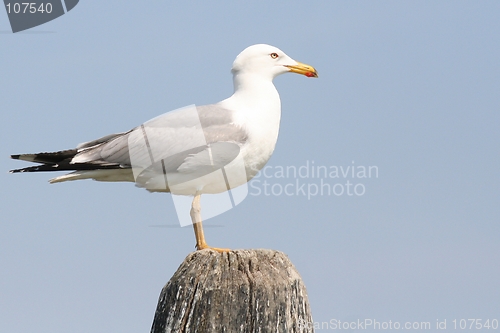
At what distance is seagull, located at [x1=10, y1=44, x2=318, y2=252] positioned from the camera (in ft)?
24.3

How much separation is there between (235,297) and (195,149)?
344 cm

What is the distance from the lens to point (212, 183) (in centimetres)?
748

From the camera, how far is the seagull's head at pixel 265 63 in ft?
26.7

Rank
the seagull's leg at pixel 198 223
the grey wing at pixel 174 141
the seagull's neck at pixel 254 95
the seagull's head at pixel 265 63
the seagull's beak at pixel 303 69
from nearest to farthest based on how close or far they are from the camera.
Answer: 1. the seagull's leg at pixel 198 223
2. the grey wing at pixel 174 141
3. the seagull's neck at pixel 254 95
4. the seagull's head at pixel 265 63
5. the seagull's beak at pixel 303 69

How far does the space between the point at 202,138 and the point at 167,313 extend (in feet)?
11.1

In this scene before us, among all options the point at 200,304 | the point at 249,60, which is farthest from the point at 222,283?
the point at 249,60

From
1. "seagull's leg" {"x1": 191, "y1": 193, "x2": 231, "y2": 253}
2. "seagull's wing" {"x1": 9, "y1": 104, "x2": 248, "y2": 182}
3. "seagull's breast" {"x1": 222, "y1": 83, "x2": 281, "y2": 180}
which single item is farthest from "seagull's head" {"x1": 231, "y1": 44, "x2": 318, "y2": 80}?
"seagull's leg" {"x1": 191, "y1": 193, "x2": 231, "y2": 253}

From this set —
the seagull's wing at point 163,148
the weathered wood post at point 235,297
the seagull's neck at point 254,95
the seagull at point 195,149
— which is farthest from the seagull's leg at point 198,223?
the weathered wood post at point 235,297

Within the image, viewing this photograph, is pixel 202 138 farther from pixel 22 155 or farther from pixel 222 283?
pixel 222 283

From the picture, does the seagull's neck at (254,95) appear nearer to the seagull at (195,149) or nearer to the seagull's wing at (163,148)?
the seagull at (195,149)

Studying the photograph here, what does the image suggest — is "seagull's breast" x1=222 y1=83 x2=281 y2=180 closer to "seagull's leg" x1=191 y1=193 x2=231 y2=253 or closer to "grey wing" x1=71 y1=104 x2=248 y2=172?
"grey wing" x1=71 y1=104 x2=248 y2=172

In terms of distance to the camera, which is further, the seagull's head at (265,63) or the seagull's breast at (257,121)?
the seagull's head at (265,63)

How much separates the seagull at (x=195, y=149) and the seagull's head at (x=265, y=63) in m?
0.01

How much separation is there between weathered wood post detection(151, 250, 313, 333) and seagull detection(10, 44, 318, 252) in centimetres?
274
